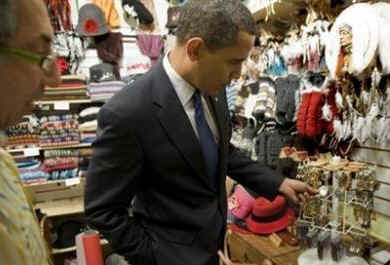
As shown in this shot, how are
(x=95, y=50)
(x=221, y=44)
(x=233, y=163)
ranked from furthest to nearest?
1. (x=95, y=50)
2. (x=233, y=163)
3. (x=221, y=44)

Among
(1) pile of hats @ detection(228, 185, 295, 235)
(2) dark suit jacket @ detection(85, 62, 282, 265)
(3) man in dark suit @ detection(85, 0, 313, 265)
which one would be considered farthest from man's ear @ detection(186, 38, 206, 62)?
(1) pile of hats @ detection(228, 185, 295, 235)

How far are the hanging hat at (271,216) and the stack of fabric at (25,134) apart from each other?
2.08 meters

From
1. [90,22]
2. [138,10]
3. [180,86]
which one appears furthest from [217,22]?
[138,10]

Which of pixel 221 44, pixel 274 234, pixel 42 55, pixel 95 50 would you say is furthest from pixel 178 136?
pixel 95 50

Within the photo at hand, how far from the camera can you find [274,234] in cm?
200

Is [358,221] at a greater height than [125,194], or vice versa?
[125,194]

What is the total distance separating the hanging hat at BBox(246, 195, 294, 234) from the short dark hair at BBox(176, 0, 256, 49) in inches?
48.1

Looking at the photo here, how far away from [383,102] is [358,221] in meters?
0.54

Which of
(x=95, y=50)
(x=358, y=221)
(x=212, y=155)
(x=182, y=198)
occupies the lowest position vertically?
(x=358, y=221)

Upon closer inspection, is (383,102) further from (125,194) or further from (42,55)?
(42,55)

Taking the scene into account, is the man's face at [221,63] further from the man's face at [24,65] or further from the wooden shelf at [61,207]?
the wooden shelf at [61,207]

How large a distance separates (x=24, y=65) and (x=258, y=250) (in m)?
1.67

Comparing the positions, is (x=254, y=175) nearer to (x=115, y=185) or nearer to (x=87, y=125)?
(x=115, y=185)

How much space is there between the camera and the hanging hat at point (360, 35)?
4.49 ft
